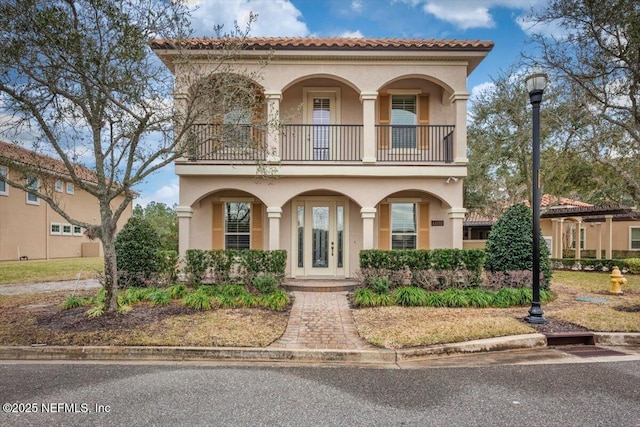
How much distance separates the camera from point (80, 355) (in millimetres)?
5434

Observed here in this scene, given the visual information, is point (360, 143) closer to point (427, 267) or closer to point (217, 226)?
point (427, 267)

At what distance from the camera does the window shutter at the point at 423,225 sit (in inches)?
460

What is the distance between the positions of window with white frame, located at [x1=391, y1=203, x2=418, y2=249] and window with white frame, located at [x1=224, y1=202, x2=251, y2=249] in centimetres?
476

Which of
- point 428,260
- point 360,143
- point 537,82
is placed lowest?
point 428,260

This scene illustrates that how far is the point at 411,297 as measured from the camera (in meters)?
8.38

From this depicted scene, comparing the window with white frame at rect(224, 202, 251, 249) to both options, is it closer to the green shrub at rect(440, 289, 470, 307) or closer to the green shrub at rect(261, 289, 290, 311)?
the green shrub at rect(261, 289, 290, 311)

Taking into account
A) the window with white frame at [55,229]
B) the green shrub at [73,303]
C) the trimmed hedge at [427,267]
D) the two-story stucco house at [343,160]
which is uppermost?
the two-story stucco house at [343,160]

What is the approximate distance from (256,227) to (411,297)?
556cm

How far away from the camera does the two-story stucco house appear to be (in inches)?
407

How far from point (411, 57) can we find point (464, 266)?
6126 millimetres

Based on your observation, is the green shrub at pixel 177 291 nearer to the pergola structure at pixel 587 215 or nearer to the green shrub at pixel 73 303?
the green shrub at pixel 73 303

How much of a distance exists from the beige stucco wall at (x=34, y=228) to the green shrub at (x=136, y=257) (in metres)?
10.8

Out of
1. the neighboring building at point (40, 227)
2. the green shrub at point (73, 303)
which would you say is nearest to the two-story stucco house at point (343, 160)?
the green shrub at point (73, 303)

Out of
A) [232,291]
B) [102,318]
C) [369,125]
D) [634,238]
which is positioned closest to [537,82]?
[369,125]
